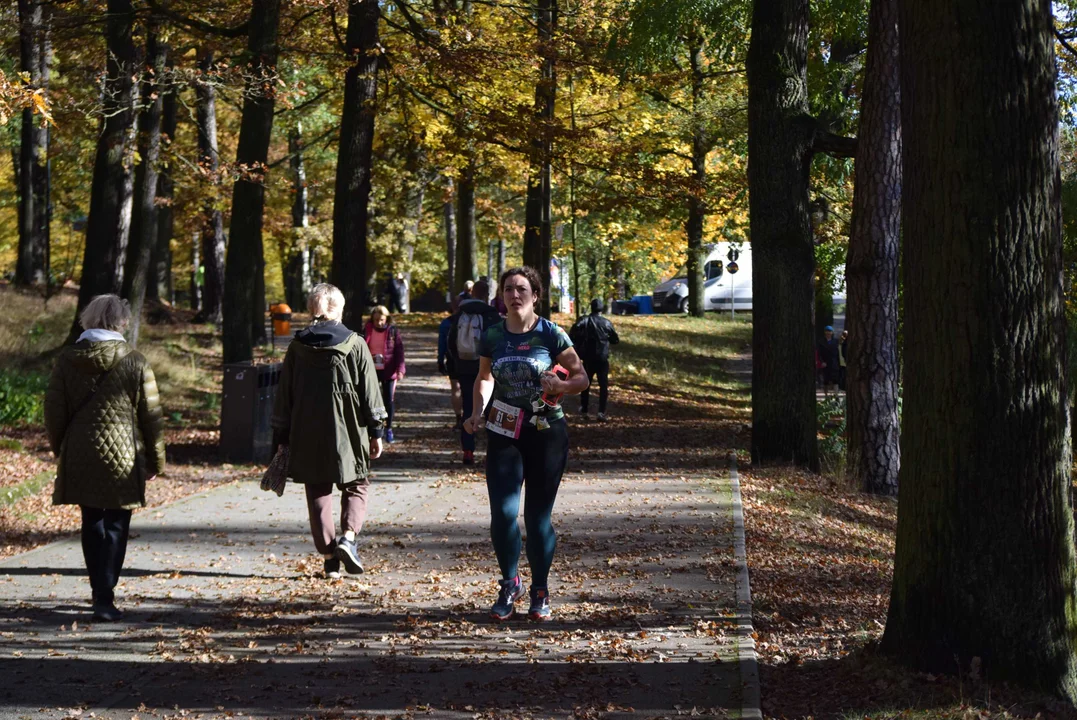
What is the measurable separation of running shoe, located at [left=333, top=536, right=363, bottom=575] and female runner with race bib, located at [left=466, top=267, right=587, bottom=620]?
53.4 inches

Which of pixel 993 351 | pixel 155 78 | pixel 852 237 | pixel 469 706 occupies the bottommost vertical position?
pixel 469 706

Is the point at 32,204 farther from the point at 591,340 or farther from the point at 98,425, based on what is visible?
the point at 98,425

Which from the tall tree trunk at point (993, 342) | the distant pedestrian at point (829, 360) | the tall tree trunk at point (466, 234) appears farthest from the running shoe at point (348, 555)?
the tall tree trunk at point (466, 234)

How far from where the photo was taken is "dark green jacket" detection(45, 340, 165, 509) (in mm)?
6930

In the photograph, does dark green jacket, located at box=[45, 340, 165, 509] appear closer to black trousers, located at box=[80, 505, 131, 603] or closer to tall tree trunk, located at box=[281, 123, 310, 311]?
black trousers, located at box=[80, 505, 131, 603]

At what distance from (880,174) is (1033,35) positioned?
25.2ft

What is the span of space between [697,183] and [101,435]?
47.1ft

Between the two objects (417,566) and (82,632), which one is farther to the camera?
(417,566)

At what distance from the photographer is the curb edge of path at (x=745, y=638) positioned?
18.0 feet

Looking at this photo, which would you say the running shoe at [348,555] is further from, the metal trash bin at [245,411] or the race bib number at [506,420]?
the metal trash bin at [245,411]

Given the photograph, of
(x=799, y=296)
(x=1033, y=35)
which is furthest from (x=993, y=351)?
(x=799, y=296)

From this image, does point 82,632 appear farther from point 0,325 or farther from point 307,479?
point 0,325

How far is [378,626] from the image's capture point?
685cm

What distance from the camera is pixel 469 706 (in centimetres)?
547
